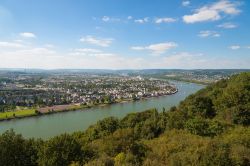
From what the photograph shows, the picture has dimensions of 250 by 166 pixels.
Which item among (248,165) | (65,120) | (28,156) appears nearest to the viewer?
(248,165)

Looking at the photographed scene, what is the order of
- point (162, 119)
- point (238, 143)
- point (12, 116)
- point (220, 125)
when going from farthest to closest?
point (12, 116), point (162, 119), point (220, 125), point (238, 143)

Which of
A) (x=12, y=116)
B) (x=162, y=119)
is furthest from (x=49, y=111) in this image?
(x=162, y=119)

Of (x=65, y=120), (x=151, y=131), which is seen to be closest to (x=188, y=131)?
(x=151, y=131)

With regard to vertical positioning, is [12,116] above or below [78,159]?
below

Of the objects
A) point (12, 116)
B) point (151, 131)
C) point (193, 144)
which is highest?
point (193, 144)

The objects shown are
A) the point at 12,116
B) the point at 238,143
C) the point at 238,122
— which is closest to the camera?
the point at 238,143

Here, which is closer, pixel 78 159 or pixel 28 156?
pixel 78 159

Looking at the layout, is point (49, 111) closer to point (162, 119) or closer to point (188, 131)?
point (162, 119)

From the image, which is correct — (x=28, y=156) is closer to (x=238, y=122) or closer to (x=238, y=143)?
(x=238, y=143)

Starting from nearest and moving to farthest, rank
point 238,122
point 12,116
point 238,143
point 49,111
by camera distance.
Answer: point 238,143 < point 238,122 < point 12,116 < point 49,111
